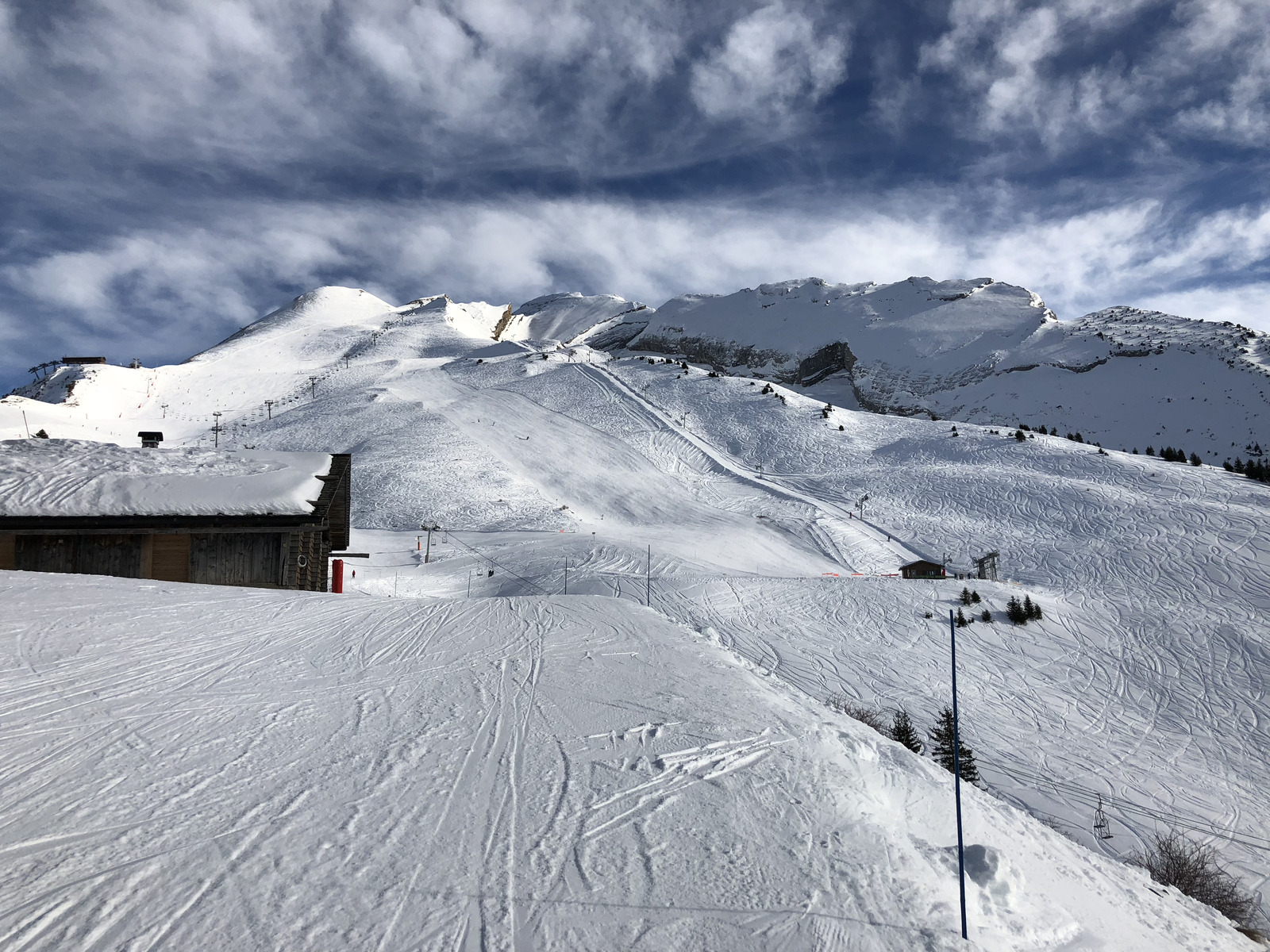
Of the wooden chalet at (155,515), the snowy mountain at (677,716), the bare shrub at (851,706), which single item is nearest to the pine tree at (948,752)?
the bare shrub at (851,706)

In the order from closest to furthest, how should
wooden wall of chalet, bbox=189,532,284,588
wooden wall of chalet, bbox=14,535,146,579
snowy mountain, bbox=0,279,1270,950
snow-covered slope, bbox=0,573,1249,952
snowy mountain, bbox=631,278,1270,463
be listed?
snow-covered slope, bbox=0,573,1249,952 < snowy mountain, bbox=0,279,1270,950 < wooden wall of chalet, bbox=14,535,146,579 < wooden wall of chalet, bbox=189,532,284,588 < snowy mountain, bbox=631,278,1270,463

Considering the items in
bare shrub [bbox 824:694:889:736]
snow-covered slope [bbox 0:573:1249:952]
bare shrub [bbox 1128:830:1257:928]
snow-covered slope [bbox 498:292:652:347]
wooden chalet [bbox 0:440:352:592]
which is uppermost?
snow-covered slope [bbox 498:292:652:347]

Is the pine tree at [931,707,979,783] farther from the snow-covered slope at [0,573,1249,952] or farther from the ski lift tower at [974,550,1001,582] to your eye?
the ski lift tower at [974,550,1001,582]

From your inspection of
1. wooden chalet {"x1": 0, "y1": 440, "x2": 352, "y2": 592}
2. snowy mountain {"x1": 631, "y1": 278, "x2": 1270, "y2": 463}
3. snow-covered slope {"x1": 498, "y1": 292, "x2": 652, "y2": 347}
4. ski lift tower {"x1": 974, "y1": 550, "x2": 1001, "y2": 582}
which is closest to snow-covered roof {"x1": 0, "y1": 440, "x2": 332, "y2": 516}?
wooden chalet {"x1": 0, "y1": 440, "x2": 352, "y2": 592}

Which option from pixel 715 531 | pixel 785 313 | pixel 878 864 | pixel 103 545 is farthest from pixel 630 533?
pixel 785 313

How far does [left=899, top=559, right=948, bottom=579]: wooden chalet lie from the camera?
25.5 meters

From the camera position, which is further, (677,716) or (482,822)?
(677,716)

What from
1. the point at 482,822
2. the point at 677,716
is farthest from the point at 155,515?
the point at 482,822

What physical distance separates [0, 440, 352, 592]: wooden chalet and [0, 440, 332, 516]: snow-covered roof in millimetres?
18

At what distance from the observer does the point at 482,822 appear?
4.09 m

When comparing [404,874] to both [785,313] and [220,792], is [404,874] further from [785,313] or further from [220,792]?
[785,313]

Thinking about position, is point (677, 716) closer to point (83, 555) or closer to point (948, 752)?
point (948, 752)

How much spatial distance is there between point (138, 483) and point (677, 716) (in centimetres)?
1234

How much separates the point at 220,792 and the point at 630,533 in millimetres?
26183
